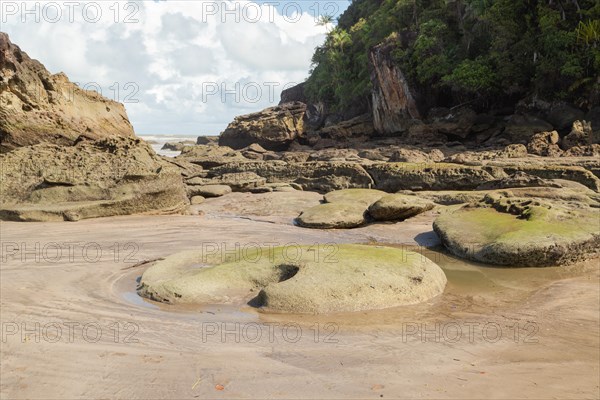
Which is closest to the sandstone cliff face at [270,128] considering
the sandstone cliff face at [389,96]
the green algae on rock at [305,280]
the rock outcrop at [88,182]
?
the sandstone cliff face at [389,96]

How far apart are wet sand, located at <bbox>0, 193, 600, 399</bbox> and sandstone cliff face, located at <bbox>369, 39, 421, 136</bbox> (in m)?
26.7

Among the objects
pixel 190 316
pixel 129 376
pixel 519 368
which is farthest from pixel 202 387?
pixel 519 368

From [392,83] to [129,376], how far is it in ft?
106

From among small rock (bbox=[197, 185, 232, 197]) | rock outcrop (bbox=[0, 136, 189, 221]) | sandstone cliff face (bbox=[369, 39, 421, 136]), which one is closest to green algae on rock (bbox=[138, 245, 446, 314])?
rock outcrop (bbox=[0, 136, 189, 221])

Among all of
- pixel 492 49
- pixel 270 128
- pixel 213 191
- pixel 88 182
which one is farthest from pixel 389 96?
pixel 88 182

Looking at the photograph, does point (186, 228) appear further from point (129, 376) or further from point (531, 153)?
point (531, 153)

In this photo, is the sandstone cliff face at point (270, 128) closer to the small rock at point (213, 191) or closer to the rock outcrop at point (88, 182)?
the small rock at point (213, 191)

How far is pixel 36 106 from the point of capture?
1258cm

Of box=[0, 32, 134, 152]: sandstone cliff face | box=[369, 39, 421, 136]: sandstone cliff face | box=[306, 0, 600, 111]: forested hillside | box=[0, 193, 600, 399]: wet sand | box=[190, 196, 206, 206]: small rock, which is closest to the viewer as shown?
box=[0, 193, 600, 399]: wet sand

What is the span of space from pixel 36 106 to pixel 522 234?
11.4 meters

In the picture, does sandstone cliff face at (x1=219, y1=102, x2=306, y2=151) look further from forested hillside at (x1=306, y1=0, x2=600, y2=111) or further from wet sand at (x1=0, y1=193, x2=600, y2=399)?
wet sand at (x1=0, y1=193, x2=600, y2=399)

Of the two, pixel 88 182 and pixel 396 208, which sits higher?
pixel 88 182

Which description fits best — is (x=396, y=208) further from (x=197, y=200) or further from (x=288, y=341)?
(x=288, y=341)

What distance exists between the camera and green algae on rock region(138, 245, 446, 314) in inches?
191
